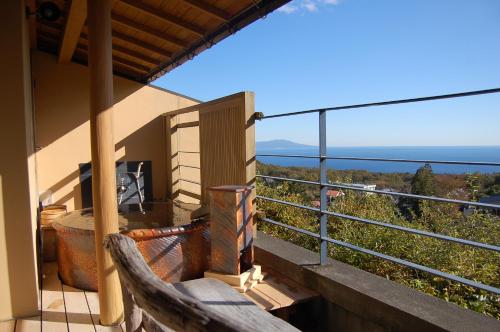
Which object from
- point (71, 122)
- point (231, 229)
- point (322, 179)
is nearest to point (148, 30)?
point (71, 122)

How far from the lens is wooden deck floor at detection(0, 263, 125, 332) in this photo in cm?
259

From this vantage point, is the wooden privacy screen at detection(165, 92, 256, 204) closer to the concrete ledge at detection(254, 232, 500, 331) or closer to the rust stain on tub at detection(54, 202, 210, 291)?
the rust stain on tub at detection(54, 202, 210, 291)

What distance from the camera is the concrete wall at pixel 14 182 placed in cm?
264

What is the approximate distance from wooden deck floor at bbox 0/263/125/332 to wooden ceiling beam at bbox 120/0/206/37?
8.61 feet

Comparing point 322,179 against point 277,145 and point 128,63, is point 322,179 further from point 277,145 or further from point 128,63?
point 277,145

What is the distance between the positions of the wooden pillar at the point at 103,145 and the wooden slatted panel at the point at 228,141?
126 cm

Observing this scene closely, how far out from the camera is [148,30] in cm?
428

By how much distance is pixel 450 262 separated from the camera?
3.06m

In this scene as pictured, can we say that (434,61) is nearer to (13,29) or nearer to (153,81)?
(153,81)

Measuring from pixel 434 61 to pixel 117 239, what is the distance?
26.2 meters

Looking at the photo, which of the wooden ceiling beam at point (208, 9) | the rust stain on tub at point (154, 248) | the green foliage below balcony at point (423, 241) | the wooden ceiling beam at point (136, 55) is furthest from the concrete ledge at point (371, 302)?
the wooden ceiling beam at point (136, 55)

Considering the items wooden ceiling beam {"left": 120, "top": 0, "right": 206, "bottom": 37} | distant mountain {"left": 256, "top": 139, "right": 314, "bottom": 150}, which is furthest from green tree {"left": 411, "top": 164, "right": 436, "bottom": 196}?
distant mountain {"left": 256, "top": 139, "right": 314, "bottom": 150}

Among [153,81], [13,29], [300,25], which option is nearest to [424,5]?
[300,25]

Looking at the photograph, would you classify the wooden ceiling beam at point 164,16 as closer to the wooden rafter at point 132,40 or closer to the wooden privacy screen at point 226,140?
the wooden privacy screen at point 226,140
